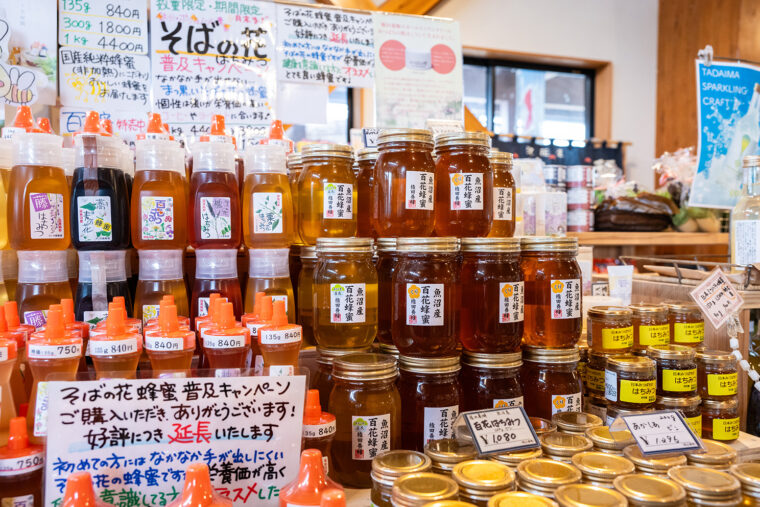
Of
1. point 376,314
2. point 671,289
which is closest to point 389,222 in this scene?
point 376,314

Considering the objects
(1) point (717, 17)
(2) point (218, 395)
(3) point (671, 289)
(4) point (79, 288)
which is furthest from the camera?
(1) point (717, 17)

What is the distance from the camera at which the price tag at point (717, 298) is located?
4.91ft

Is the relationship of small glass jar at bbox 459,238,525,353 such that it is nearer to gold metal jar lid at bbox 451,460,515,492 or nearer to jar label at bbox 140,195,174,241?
gold metal jar lid at bbox 451,460,515,492

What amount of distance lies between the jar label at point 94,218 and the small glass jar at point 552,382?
1.01 m

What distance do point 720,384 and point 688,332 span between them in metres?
0.17

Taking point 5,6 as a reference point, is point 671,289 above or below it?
below

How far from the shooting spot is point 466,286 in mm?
1322

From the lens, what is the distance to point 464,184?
134 cm

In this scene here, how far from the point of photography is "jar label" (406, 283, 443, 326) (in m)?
1.21

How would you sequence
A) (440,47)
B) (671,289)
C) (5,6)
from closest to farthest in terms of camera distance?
(671,289) → (5,6) → (440,47)

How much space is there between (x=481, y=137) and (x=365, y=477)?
31.6 inches

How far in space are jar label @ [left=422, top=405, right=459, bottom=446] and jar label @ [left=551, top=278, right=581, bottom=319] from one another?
36 centimetres

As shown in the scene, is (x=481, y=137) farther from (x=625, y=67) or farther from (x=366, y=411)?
(x=625, y=67)

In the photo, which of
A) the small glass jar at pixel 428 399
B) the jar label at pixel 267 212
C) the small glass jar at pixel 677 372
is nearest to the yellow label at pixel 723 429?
the small glass jar at pixel 677 372
